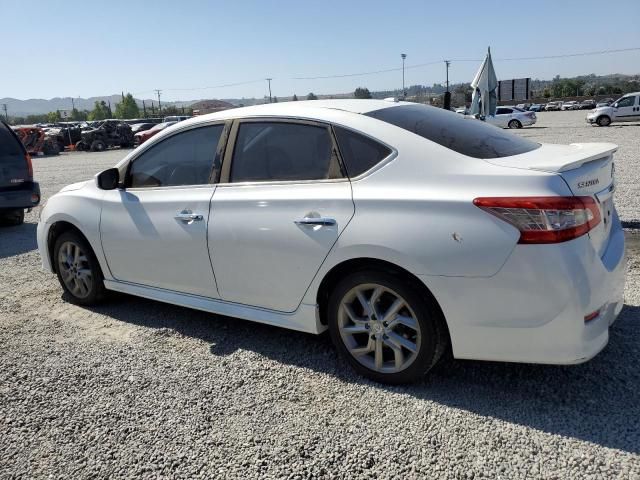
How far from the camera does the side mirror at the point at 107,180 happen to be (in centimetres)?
425

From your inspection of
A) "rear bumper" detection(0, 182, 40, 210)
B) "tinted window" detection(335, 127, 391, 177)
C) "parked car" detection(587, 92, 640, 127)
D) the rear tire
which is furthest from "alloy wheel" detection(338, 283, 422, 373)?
"parked car" detection(587, 92, 640, 127)

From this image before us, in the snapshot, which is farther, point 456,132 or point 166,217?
point 166,217

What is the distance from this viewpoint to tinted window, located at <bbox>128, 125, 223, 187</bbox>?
3.84 m

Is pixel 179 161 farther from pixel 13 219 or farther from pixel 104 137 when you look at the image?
pixel 104 137

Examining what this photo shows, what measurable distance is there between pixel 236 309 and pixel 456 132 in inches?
72.6

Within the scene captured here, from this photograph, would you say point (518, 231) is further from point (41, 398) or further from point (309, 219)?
point (41, 398)

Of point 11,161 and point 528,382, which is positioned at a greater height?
point 11,161

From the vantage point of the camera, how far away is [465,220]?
270cm

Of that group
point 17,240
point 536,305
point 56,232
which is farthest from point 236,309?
point 17,240

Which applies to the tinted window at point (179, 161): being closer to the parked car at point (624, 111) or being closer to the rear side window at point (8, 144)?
the rear side window at point (8, 144)

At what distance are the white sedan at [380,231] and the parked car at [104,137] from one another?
32859mm

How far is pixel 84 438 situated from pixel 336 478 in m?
1.39

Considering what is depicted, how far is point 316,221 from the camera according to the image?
314 cm

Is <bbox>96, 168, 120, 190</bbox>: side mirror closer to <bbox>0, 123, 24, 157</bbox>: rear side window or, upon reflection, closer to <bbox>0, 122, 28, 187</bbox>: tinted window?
<bbox>0, 122, 28, 187</bbox>: tinted window
